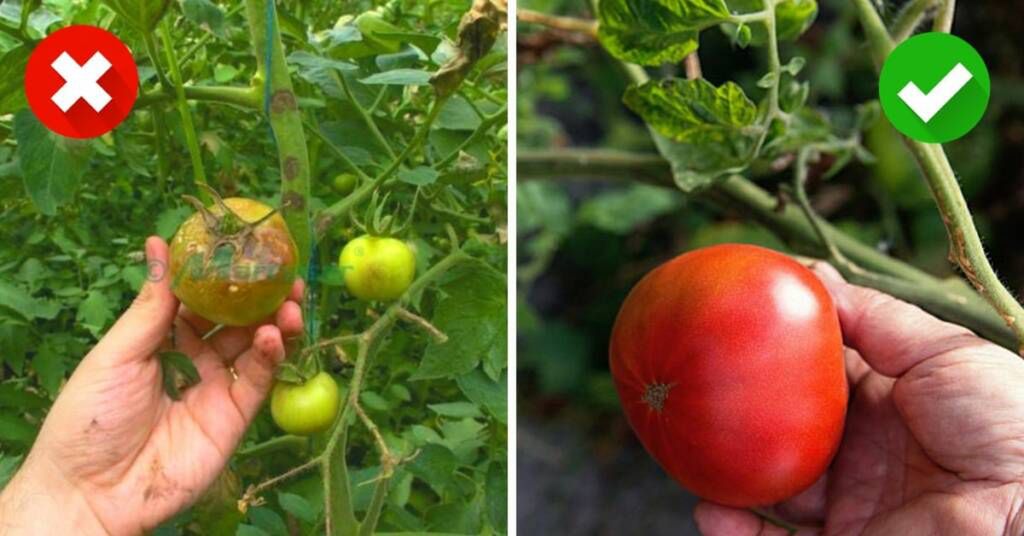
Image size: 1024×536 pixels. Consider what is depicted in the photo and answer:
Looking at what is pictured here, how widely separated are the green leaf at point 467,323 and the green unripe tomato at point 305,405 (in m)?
0.05

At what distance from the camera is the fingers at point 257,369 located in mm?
656

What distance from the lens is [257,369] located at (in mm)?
669

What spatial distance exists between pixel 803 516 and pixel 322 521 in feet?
1.16

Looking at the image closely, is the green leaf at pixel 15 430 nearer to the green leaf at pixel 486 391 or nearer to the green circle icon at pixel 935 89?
the green leaf at pixel 486 391

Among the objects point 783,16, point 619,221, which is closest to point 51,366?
point 783,16

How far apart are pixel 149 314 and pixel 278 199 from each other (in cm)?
10

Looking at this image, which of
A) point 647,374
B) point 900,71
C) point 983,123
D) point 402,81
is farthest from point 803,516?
point 983,123

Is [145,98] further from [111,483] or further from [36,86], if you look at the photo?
[111,483]

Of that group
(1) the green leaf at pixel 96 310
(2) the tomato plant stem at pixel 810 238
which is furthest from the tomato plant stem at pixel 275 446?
(2) the tomato plant stem at pixel 810 238

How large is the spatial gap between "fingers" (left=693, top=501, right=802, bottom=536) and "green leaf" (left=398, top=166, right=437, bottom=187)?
31 centimetres

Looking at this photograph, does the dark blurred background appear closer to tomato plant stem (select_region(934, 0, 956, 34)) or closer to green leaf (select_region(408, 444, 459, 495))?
tomato plant stem (select_region(934, 0, 956, 34))

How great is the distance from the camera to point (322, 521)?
69 cm

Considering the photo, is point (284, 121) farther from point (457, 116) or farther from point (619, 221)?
point (619, 221)

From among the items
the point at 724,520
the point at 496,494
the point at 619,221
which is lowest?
the point at 619,221
